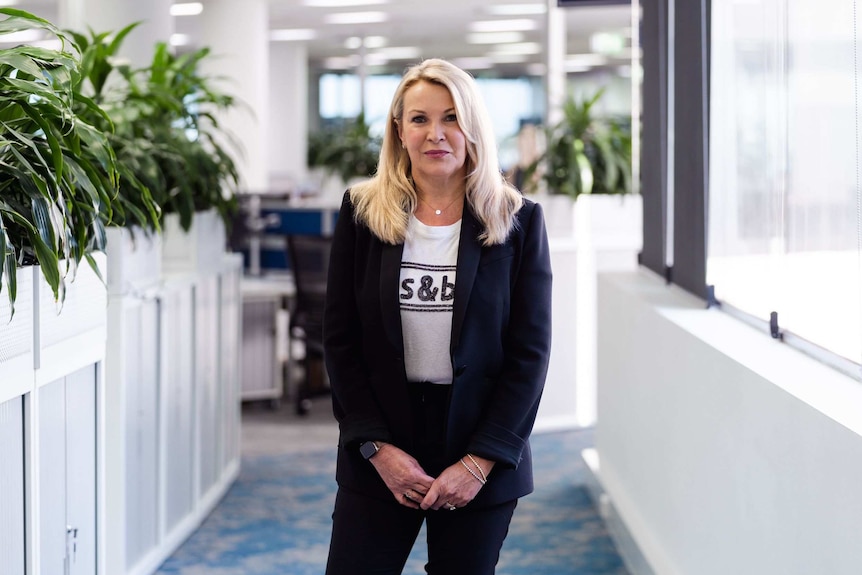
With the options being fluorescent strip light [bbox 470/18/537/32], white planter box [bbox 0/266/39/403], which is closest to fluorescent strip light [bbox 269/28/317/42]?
fluorescent strip light [bbox 470/18/537/32]

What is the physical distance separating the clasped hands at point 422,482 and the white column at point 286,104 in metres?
15.8

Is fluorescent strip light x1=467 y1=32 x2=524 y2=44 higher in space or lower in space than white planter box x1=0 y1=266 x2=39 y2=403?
higher

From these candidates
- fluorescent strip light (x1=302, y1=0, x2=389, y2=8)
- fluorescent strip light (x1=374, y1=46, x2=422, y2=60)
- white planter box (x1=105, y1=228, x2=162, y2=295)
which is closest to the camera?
white planter box (x1=105, y1=228, x2=162, y2=295)

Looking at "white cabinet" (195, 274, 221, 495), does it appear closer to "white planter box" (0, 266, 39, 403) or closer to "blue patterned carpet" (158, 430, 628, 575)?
"blue patterned carpet" (158, 430, 628, 575)

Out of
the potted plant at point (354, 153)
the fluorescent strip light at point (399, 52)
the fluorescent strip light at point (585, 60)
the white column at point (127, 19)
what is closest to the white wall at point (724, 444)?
the white column at point (127, 19)

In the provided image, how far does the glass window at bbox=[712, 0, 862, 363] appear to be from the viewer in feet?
6.89

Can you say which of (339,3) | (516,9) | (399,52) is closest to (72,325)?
(339,3)

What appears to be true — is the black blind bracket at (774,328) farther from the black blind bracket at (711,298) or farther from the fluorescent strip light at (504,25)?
the fluorescent strip light at (504,25)

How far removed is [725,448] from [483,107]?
1.07 meters

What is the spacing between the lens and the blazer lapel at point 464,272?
1965 millimetres

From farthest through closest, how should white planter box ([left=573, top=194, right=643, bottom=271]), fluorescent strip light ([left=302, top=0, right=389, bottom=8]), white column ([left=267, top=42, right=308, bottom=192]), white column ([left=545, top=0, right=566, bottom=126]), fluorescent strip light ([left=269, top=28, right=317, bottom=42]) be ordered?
white column ([left=267, top=42, right=308, bottom=192]), fluorescent strip light ([left=269, top=28, right=317, bottom=42]), fluorescent strip light ([left=302, top=0, right=389, bottom=8]), white column ([left=545, top=0, right=566, bottom=126]), white planter box ([left=573, top=194, right=643, bottom=271])

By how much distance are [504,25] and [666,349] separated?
12.9 meters

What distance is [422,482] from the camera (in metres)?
1.95

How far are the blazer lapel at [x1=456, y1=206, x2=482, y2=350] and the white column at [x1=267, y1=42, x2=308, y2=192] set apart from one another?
51.7ft
